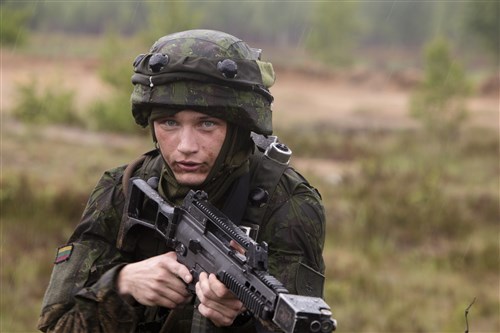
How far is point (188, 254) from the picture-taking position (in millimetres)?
3240

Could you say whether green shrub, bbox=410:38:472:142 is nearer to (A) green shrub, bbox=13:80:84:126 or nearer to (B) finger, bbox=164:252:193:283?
(A) green shrub, bbox=13:80:84:126

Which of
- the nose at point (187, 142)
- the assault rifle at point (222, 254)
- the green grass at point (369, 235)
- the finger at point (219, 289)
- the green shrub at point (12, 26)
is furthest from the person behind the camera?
the green shrub at point (12, 26)

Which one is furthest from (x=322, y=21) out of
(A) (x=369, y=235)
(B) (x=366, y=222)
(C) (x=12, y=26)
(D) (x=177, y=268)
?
(D) (x=177, y=268)

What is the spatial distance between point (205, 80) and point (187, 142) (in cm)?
25

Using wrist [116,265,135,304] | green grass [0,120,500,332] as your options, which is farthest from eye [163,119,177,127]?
green grass [0,120,500,332]

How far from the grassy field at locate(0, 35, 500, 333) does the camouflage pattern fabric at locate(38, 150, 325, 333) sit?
1.70 ft

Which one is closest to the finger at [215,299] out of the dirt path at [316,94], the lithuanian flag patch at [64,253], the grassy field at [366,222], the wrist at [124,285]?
the wrist at [124,285]

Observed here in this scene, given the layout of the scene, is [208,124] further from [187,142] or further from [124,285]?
[124,285]

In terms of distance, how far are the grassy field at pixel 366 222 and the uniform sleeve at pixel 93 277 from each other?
1.65 ft

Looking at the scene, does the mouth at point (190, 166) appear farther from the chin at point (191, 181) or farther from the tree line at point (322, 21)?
the tree line at point (322, 21)

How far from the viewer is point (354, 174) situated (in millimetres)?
19844

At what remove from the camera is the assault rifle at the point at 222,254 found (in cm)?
255

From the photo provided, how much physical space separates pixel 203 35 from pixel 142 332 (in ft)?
3.82

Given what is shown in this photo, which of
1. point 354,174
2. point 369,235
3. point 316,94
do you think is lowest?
point 316,94
